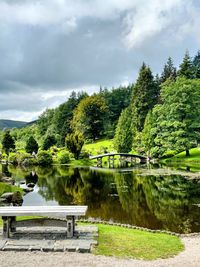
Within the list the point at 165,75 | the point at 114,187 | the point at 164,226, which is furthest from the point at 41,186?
A: the point at 165,75

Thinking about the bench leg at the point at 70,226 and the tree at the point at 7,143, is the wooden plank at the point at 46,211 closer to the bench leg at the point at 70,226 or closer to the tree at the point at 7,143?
the bench leg at the point at 70,226

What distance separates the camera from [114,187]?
31.4m

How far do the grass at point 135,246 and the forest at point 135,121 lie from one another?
137ft

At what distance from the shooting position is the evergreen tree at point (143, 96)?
7781 cm

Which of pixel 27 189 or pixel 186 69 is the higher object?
pixel 186 69

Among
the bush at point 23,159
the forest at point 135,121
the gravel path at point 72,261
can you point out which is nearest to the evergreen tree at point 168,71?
the forest at point 135,121

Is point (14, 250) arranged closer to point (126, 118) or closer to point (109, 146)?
point (126, 118)

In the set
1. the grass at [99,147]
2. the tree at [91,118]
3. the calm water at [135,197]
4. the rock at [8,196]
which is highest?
the tree at [91,118]

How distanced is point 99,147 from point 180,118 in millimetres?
29096

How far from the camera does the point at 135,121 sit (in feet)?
256

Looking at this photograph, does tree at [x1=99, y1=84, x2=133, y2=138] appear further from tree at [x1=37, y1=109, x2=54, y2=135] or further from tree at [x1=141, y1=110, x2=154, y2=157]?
tree at [x1=141, y1=110, x2=154, y2=157]

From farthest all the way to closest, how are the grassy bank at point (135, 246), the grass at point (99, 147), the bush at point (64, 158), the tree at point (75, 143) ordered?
the grass at point (99, 147)
the tree at point (75, 143)
the bush at point (64, 158)
the grassy bank at point (135, 246)

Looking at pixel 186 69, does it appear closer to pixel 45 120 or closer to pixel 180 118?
pixel 180 118

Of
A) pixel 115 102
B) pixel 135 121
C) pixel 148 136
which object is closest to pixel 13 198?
pixel 148 136
